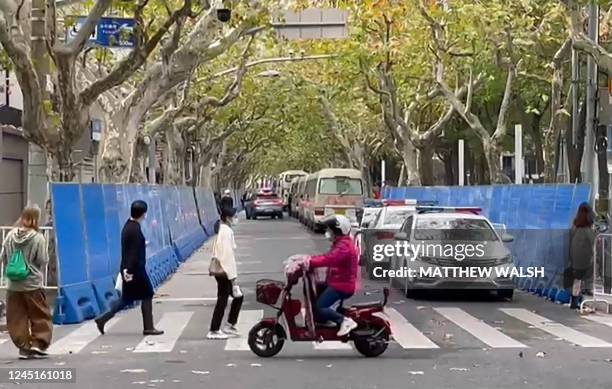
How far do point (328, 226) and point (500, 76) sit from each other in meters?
23.2

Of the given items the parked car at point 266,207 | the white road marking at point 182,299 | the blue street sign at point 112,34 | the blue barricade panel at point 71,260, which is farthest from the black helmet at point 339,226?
the parked car at point 266,207

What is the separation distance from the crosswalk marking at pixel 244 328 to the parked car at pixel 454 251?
291 cm

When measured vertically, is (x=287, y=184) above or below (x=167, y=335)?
above

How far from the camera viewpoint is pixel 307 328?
11.7 m

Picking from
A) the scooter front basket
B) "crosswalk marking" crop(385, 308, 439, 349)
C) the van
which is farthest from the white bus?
the scooter front basket

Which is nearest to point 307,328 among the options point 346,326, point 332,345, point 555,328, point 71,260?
point 346,326

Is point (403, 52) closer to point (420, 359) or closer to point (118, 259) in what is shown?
point (118, 259)

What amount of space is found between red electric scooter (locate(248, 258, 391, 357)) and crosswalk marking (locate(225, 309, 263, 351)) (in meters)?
0.80

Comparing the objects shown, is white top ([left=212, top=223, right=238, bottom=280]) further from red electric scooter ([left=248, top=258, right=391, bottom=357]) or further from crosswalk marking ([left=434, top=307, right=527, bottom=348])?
crosswalk marking ([left=434, top=307, right=527, bottom=348])

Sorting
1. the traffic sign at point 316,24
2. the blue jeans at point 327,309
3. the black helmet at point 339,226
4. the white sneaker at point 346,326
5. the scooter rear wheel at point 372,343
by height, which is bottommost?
the scooter rear wheel at point 372,343

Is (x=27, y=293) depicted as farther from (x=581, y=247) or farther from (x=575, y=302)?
(x=575, y=302)

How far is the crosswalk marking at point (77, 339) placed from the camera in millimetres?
12695

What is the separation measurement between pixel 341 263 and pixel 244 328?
3.36m

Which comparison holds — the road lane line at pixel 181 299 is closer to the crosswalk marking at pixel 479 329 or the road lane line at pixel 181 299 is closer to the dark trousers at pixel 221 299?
the crosswalk marking at pixel 479 329
